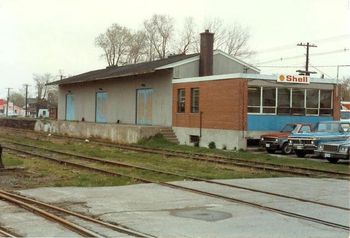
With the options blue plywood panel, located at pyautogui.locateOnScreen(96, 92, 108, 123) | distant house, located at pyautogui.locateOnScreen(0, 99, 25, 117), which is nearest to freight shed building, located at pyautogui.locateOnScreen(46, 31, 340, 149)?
blue plywood panel, located at pyautogui.locateOnScreen(96, 92, 108, 123)

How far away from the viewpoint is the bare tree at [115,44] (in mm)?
90188

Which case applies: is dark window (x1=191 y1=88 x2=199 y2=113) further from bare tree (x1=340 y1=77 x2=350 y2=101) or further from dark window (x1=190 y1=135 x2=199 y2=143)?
bare tree (x1=340 y1=77 x2=350 y2=101)

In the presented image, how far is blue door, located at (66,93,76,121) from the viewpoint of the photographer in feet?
184

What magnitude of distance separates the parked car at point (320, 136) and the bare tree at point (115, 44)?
2573 inches

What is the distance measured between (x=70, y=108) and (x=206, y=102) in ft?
86.7

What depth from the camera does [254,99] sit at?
31.6 m

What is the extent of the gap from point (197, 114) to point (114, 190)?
2135cm

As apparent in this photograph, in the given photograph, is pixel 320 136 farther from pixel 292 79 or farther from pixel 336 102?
pixel 336 102

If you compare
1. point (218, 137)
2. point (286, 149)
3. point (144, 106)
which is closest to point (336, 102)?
point (286, 149)

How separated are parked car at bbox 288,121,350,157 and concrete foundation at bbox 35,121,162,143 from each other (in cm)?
1186

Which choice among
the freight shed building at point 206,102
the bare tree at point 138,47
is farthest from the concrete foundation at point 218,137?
the bare tree at point 138,47

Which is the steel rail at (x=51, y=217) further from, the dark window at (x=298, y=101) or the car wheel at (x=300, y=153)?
the dark window at (x=298, y=101)

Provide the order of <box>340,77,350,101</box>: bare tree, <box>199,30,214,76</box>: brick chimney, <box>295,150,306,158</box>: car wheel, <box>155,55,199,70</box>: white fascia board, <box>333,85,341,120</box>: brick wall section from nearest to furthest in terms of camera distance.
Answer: <box>295,150,306,158</box>: car wheel, <box>333,85,341,120</box>: brick wall section, <box>155,55,199,70</box>: white fascia board, <box>199,30,214,76</box>: brick chimney, <box>340,77,350,101</box>: bare tree

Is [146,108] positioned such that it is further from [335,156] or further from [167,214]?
[167,214]
